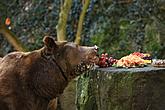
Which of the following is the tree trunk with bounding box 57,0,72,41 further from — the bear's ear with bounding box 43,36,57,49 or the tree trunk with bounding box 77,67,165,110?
the bear's ear with bounding box 43,36,57,49

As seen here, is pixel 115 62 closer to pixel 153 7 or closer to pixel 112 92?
pixel 112 92

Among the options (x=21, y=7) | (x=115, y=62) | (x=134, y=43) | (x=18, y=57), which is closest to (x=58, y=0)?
(x=21, y=7)

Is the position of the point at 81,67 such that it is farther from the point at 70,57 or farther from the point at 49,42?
the point at 49,42

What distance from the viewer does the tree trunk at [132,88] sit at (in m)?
5.38

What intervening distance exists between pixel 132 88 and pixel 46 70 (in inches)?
43.1

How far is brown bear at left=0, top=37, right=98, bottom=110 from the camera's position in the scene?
4.77 m

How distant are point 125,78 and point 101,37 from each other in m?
5.69

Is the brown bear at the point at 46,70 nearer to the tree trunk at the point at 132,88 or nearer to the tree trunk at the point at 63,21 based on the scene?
the tree trunk at the point at 132,88

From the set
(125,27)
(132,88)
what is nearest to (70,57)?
(132,88)

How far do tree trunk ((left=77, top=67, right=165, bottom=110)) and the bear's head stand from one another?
2.27ft

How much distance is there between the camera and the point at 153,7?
10352 mm

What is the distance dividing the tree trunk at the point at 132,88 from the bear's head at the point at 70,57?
692mm

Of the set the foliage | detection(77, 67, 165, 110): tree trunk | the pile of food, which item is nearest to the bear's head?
detection(77, 67, 165, 110): tree trunk

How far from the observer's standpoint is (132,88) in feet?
17.8
